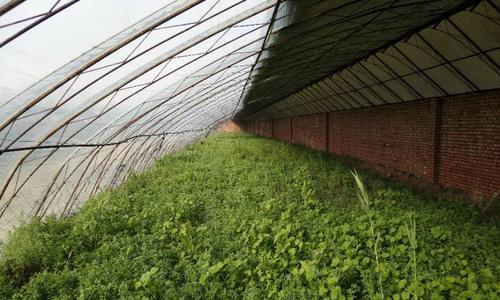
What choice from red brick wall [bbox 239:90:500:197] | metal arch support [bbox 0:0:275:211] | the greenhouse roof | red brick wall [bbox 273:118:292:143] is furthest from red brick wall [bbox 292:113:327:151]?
metal arch support [bbox 0:0:275:211]

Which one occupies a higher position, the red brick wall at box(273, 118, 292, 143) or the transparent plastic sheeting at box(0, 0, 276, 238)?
the transparent plastic sheeting at box(0, 0, 276, 238)

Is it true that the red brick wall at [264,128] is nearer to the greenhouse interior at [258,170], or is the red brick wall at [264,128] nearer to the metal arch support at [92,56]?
the greenhouse interior at [258,170]

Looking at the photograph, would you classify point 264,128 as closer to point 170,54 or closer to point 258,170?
point 258,170

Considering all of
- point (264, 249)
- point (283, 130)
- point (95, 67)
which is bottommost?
point (264, 249)

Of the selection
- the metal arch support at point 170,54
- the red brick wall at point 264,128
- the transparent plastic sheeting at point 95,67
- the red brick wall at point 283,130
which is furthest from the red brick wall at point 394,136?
the red brick wall at point 264,128

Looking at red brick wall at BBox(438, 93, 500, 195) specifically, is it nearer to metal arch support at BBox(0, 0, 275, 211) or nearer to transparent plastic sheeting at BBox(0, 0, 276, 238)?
transparent plastic sheeting at BBox(0, 0, 276, 238)

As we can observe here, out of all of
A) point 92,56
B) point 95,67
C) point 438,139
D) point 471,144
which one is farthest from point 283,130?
point 92,56

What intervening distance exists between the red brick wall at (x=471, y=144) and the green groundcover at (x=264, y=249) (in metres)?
0.90

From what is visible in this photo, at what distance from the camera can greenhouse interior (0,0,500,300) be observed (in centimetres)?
425

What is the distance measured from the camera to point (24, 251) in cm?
607

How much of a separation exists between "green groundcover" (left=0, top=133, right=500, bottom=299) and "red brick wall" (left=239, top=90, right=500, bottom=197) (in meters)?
1.00

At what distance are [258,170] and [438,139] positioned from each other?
5.81 metres

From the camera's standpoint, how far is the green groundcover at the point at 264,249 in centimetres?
398

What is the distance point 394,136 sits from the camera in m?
10.9
